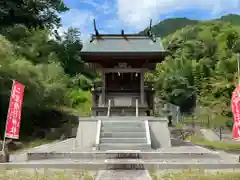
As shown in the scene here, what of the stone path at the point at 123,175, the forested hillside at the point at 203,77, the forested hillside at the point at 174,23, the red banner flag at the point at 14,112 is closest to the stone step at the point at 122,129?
the red banner flag at the point at 14,112

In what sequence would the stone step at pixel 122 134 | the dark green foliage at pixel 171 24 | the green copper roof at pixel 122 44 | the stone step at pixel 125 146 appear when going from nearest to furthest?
the stone step at pixel 125 146 → the stone step at pixel 122 134 → the green copper roof at pixel 122 44 → the dark green foliage at pixel 171 24

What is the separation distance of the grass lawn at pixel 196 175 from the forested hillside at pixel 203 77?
62.7 ft

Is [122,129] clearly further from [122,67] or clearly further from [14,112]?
[122,67]

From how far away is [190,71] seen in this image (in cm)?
3559

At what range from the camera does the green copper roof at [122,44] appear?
646 inches

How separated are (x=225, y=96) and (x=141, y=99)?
44.0 feet

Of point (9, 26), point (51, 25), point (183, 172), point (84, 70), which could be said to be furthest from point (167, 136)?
point (84, 70)

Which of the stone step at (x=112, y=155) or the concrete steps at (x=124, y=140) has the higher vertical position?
the concrete steps at (x=124, y=140)

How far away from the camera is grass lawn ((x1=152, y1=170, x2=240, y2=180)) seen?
24.2 ft

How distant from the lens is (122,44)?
56.4ft

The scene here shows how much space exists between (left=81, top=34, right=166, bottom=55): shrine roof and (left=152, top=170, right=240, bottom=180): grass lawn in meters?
8.77

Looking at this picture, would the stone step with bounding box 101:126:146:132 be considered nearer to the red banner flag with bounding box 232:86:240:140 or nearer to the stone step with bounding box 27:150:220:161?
the stone step with bounding box 27:150:220:161

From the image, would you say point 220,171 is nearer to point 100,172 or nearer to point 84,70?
point 100,172

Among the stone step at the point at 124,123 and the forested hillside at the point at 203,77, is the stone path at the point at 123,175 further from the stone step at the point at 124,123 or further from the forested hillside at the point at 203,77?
the forested hillside at the point at 203,77
